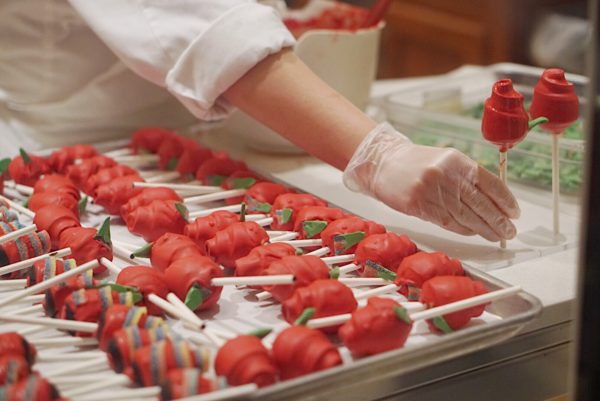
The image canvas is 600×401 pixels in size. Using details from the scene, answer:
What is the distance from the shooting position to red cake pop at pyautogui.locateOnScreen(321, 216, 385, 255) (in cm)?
103

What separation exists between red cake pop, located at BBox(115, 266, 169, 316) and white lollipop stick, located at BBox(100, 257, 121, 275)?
0.05 meters

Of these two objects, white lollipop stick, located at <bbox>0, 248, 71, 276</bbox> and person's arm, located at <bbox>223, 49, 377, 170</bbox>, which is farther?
person's arm, located at <bbox>223, 49, 377, 170</bbox>

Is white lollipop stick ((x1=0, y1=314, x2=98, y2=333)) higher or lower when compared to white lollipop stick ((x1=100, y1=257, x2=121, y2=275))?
higher

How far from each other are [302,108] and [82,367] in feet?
1.82

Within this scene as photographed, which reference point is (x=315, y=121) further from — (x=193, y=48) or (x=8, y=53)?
(x=8, y=53)

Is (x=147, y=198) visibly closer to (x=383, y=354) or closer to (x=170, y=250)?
(x=170, y=250)

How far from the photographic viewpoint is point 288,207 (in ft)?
3.76

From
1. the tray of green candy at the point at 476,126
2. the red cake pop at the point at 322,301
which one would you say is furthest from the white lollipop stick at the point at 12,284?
the tray of green candy at the point at 476,126

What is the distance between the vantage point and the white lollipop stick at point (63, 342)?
837mm

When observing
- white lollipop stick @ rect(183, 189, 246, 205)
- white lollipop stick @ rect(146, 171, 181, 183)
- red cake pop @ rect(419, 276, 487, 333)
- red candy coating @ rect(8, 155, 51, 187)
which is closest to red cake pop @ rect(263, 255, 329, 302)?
red cake pop @ rect(419, 276, 487, 333)

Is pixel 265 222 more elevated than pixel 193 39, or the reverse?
pixel 193 39

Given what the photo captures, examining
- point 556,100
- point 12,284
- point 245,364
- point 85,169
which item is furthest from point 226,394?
point 85,169

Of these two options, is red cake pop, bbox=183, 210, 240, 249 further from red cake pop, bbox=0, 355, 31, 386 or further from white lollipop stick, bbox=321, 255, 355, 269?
red cake pop, bbox=0, 355, 31, 386

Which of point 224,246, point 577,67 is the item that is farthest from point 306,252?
point 577,67
